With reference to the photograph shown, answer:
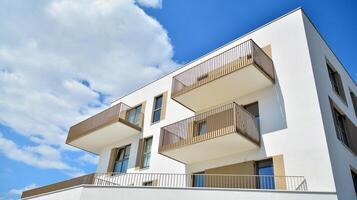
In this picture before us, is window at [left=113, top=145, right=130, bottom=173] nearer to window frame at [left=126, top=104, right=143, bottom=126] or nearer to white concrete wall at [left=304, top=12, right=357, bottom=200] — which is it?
window frame at [left=126, top=104, right=143, bottom=126]

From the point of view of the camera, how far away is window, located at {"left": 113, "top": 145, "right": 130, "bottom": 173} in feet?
56.4

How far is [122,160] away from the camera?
17.7 meters

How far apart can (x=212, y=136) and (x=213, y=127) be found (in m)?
1.10

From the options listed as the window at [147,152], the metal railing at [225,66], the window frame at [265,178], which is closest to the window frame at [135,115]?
the window at [147,152]

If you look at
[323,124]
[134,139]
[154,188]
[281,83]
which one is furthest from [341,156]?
[134,139]

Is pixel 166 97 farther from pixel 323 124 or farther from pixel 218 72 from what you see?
pixel 323 124

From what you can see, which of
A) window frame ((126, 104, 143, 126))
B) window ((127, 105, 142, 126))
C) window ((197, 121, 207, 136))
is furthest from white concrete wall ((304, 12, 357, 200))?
window ((127, 105, 142, 126))

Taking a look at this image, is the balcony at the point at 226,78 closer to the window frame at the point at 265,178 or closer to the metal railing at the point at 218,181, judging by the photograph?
the window frame at the point at 265,178

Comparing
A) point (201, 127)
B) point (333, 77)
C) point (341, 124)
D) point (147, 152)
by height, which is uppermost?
point (333, 77)

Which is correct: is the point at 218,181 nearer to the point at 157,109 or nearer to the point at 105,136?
the point at 157,109

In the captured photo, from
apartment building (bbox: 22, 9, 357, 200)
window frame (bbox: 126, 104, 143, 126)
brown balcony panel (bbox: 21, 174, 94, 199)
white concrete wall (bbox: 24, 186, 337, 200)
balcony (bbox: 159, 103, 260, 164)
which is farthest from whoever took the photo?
window frame (bbox: 126, 104, 143, 126)

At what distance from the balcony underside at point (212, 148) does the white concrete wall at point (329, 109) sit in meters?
2.73

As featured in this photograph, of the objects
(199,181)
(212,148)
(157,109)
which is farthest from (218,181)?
(157,109)

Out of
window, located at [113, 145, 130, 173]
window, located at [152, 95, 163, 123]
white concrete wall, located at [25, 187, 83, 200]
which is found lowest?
white concrete wall, located at [25, 187, 83, 200]
